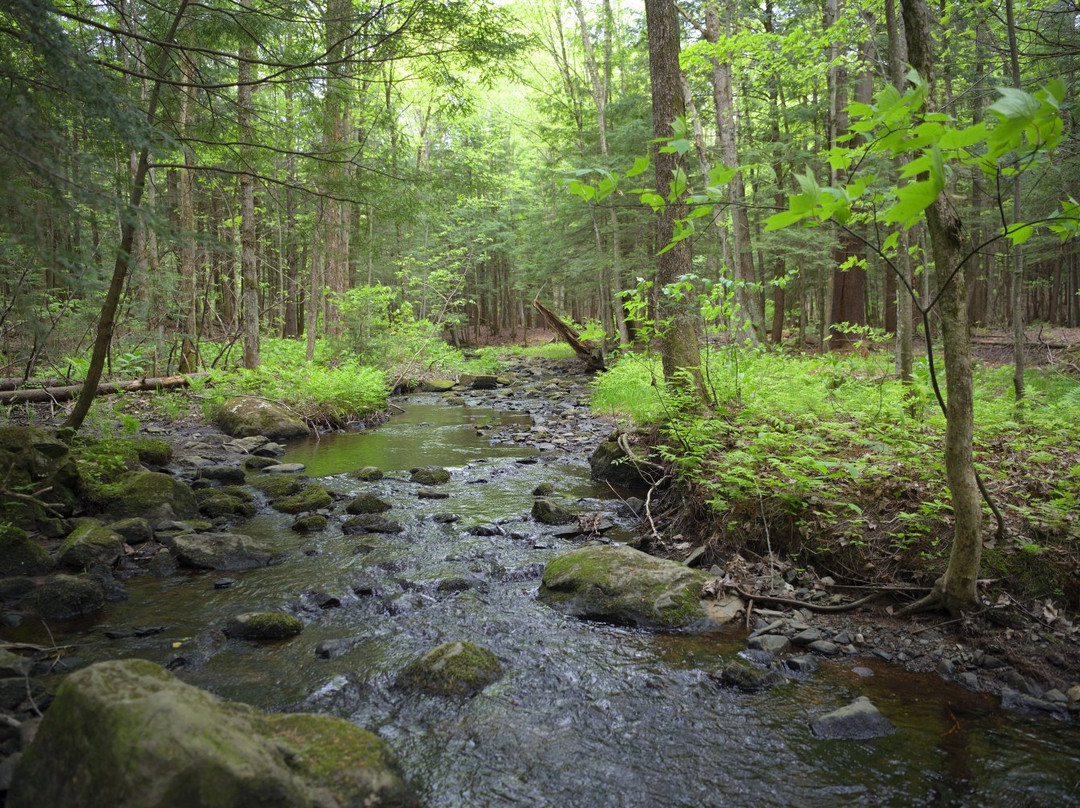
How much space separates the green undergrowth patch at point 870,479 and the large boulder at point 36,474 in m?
7.04

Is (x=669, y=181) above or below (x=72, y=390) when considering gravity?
above

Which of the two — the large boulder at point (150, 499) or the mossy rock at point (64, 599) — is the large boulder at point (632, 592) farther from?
the large boulder at point (150, 499)

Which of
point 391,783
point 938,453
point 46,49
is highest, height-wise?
point 46,49

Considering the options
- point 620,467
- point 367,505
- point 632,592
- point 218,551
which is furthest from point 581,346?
point 632,592

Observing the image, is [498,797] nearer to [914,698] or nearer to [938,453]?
[914,698]

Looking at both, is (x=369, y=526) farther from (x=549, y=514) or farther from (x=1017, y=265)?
(x=1017, y=265)

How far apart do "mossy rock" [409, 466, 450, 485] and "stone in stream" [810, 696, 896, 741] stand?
6.66 meters

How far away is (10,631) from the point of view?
436 centimetres

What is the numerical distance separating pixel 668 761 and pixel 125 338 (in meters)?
14.8

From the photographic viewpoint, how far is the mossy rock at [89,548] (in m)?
5.52

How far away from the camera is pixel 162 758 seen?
2.12 meters

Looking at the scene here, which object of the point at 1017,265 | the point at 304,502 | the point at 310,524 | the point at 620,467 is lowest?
the point at 310,524

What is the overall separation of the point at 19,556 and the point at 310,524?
2.70 meters

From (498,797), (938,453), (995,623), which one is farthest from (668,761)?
(938,453)
